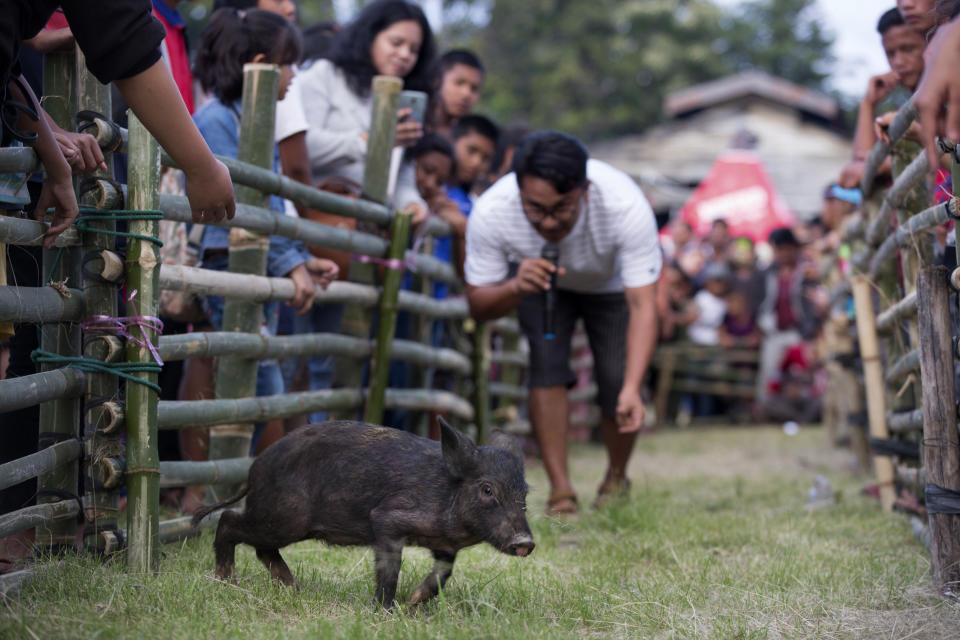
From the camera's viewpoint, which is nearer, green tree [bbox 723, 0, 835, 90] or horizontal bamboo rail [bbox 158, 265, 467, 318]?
horizontal bamboo rail [bbox 158, 265, 467, 318]

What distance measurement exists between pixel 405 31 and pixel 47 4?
3711 mm

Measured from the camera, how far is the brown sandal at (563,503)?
557 centimetres

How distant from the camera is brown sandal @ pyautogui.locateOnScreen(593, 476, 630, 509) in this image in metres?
5.67

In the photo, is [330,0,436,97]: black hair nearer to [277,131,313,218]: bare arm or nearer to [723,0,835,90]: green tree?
[277,131,313,218]: bare arm

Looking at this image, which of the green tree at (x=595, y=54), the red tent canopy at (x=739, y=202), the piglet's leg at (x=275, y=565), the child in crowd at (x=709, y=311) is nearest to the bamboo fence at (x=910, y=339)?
the piglet's leg at (x=275, y=565)

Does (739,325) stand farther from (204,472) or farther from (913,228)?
(204,472)

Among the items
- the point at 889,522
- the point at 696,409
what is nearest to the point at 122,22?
the point at 889,522

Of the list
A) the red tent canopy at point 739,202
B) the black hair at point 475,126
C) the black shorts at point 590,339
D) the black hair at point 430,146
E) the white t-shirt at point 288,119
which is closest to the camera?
the white t-shirt at point 288,119

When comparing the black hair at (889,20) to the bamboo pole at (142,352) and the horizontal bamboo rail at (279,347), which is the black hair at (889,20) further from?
the bamboo pole at (142,352)

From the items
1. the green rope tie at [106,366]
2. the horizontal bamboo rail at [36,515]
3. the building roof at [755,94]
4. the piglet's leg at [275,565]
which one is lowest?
the piglet's leg at [275,565]

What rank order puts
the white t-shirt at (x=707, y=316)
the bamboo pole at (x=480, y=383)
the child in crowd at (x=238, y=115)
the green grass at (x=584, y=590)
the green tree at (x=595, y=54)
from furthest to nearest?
the green tree at (x=595, y=54) → the white t-shirt at (x=707, y=316) → the bamboo pole at (x=480, y=383) → the child in crowd at (x=238, y=115) → the green grass at (x=584, y=590)

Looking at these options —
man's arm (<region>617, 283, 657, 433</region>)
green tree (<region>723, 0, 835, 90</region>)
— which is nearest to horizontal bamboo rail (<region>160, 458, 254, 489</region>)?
man's arm (<region>617, 283, 657, 433</region>)

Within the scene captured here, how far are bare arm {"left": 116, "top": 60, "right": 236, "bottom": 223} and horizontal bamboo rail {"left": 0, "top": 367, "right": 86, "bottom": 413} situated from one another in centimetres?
71

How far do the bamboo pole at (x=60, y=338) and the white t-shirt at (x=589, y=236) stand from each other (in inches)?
102
